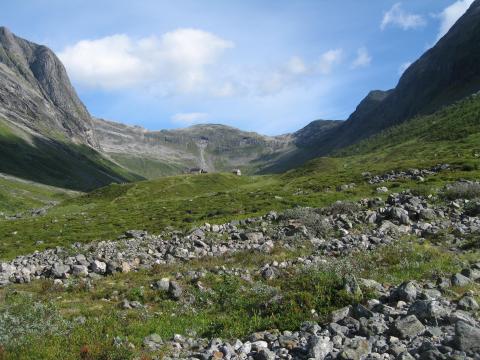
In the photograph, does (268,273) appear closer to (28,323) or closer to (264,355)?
(264,355)

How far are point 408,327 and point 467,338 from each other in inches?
61.6

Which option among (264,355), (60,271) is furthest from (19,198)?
(264,355)

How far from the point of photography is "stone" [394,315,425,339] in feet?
31.8

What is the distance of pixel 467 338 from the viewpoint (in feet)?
27.6

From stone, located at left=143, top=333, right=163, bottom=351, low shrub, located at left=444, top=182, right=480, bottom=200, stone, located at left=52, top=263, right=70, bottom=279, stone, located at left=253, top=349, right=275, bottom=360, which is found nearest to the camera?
stone, located at left=253, top=349, right=275, bottom=360

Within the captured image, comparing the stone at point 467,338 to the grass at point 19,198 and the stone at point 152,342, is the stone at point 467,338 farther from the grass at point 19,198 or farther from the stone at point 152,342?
the grass at point 19,198

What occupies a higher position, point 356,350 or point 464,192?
point 464,192

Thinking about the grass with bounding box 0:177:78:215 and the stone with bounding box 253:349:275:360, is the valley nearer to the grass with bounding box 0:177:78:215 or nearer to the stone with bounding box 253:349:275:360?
the stone with bounding box 253:349:275:360

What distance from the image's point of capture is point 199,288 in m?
16.3

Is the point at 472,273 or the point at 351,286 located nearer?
the point at 351,286

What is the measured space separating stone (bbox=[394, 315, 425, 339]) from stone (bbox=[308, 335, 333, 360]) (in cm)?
158

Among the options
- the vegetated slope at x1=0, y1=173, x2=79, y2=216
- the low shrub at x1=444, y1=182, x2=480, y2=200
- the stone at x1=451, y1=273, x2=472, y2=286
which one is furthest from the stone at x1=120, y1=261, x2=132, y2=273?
the vegetated slope at x1=0, y1=173, x2=79, y2=216

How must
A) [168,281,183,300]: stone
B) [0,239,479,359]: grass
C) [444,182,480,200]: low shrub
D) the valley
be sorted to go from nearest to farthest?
the valley < [0,239,479,359]: grass < [168,281,183,300]: stone < [444,182,480,200]: low shrub

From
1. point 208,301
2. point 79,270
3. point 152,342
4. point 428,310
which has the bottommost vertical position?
point 208,301
